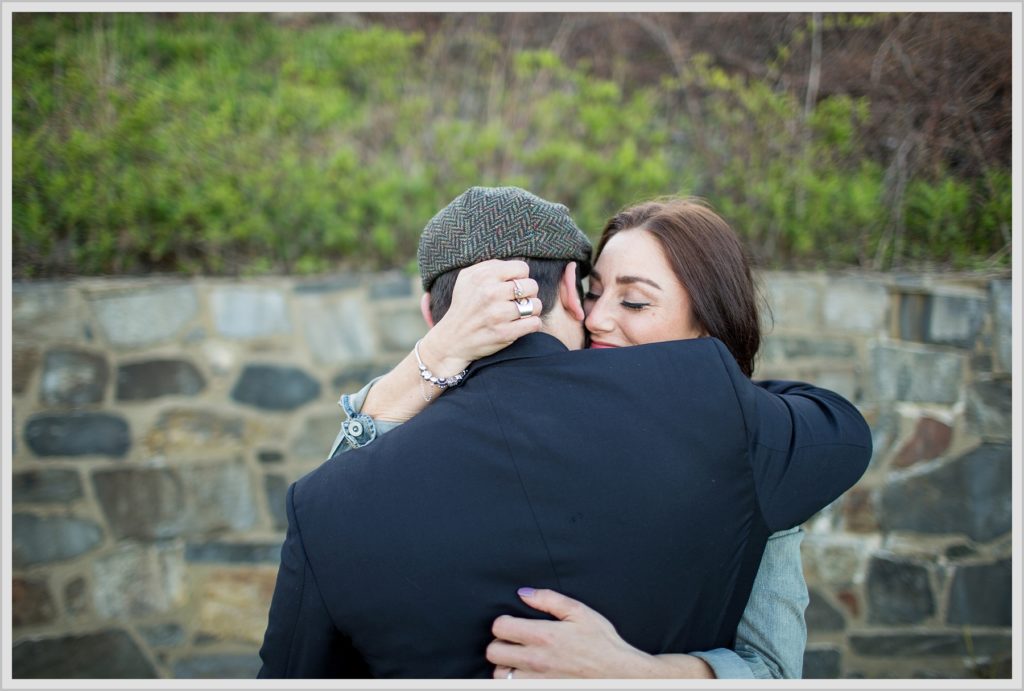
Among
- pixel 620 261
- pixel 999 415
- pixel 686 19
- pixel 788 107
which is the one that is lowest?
pixel 999 415

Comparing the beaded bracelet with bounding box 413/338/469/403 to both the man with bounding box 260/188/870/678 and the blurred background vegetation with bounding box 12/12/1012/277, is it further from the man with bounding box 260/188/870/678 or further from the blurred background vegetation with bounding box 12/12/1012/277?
the blurred background vegetation with bounding box 12/12/1012/277

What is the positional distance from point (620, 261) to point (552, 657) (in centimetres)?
89

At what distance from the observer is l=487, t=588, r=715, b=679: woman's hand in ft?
4.32

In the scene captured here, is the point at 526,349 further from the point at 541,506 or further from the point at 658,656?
the point at 658,656

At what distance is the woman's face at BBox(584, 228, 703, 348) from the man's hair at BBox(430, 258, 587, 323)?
201mm

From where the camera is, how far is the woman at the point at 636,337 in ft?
4.37

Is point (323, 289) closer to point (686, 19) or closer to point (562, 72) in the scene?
point (562, 72)

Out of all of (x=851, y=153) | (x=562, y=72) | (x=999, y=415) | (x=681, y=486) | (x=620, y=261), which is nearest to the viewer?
(x=681, y=486)

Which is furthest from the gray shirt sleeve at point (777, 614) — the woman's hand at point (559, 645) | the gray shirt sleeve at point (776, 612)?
the woman's hand at point (559, 645)

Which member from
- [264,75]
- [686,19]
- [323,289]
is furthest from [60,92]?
[686,19]

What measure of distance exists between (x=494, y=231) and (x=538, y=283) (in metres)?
0.14

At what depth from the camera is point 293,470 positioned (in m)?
3.14

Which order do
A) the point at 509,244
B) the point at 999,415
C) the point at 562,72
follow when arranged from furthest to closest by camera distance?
the point at 562,72
the point at 999,415
the point at 509,244

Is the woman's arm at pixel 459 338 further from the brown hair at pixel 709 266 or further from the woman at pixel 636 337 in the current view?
the brown hair at pixel 709 266
